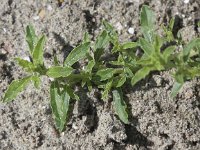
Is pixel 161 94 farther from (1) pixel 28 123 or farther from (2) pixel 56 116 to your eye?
(1) pixel 28 123

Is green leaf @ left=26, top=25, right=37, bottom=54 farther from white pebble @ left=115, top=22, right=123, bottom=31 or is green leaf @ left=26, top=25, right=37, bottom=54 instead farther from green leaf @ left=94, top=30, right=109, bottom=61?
white pebble @ left=115, top=22, right=123, bottom=31

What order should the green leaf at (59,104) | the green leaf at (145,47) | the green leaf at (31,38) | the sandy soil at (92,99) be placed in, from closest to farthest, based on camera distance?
the green leaf at (145,47) → the green leaf at (59,104) → the green leaf at (31,38) → the sandy soil at (92,99)

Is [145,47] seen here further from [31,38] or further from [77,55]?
[31,38]

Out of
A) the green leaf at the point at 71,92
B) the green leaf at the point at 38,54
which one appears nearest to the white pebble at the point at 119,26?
the green leaf at the point at 71,92

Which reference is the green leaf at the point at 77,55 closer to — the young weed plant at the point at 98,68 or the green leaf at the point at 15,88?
the young weed plant at the point at 98,68

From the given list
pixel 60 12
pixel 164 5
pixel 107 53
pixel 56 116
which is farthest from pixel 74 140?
pixel 164 5

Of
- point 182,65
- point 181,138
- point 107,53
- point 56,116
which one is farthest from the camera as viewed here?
point 107,53

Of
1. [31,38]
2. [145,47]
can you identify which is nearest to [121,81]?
[145,47]
